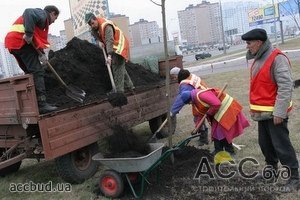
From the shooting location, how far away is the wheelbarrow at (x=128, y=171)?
14.7 ft

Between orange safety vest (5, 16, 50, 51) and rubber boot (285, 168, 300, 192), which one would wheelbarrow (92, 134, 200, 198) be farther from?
orange safety vest (5, 16, 50, 51)

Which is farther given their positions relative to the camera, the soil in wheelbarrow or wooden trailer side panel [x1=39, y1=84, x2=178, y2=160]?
wooden trailer side panel [x1=39, y1=84, x2=178, y2=160]

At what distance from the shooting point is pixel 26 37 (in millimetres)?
5230

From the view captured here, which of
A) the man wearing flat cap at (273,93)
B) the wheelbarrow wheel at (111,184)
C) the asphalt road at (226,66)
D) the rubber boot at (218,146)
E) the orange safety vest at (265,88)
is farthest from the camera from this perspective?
the asphalt road at (226,66)

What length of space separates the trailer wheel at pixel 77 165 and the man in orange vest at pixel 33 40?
27.8 inches

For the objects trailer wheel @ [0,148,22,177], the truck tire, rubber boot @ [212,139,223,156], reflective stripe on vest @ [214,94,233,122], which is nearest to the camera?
reflective stripe on vest @ [214,94,233,122]

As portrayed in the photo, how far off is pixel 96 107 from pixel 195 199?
192cm

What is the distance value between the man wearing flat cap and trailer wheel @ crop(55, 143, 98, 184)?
2385 mm

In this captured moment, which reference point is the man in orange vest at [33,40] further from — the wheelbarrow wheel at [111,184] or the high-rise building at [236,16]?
the high-rise building at [236,16]

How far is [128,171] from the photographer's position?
15.0ft

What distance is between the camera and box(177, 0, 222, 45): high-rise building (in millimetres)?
86688

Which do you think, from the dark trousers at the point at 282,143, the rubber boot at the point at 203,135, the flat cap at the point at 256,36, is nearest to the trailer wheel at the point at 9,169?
the rubber boot at the point at 203,135

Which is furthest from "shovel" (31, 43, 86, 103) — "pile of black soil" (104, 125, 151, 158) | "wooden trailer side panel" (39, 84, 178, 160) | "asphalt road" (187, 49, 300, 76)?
"asphalt road" (187, 49, 300, 76)

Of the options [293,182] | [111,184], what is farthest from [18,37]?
[293,182]
